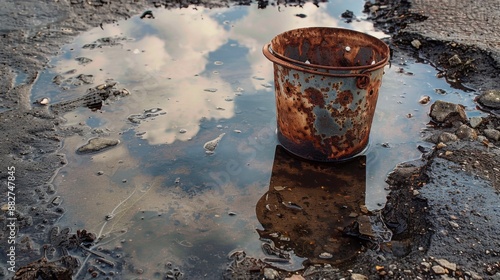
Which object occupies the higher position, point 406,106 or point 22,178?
point 22,178

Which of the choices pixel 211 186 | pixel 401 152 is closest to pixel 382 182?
pixel 401 152

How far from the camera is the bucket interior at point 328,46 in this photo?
12.1 ft

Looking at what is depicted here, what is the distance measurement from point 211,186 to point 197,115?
969 millimetres

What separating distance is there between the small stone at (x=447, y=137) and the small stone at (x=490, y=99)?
0.82 meters

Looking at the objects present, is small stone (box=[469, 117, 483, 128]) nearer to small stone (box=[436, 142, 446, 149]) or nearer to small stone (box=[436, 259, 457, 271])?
small stone (box=[436, 142, 446, 149])

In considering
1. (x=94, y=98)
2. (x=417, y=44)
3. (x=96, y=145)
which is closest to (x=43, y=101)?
(x=94, y=98)

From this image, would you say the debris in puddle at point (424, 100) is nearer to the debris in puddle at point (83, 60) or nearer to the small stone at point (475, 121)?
the small stone at point (475, 121)

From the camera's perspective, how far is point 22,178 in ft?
10.8

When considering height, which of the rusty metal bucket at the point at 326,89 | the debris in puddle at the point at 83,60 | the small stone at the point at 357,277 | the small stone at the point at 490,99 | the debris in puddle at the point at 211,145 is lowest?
the small stone at the point at 490,99

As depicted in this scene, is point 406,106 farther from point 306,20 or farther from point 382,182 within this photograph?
point 306,20

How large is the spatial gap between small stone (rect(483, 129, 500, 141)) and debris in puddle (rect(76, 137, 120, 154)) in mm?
2965

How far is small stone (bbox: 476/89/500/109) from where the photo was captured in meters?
4.27

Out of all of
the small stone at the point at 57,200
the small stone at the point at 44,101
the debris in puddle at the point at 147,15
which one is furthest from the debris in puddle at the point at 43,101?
the debris in puddle at the point at 147,15

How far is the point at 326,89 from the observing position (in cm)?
327
